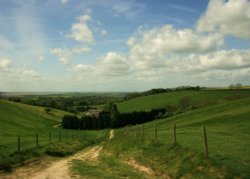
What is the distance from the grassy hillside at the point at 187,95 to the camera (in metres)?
115

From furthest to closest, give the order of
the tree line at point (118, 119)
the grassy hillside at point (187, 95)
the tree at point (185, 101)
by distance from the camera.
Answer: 1. the tree line at point (118, 119)
2. the tree at point (185, 101)
3. the grassy hillside at point (187, 95)

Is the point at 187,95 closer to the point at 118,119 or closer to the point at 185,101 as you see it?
the point at 185,101

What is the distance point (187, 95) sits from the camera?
435 ft

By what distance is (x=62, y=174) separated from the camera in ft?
64.5

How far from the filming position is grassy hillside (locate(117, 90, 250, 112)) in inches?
4532

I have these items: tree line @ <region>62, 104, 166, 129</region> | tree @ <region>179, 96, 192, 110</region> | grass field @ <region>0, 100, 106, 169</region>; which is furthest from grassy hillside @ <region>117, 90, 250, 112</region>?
grass field @ <region>0, 100, 106, 169</region>

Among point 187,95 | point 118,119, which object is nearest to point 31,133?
point 118,119

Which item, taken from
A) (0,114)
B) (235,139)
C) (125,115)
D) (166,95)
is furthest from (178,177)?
(166,95)

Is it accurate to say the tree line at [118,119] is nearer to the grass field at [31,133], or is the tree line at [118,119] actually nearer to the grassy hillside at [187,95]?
the grassy hillside at [187,95]

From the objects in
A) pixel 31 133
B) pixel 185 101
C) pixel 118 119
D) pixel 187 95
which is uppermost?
pixel 187 95

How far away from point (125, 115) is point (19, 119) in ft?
148

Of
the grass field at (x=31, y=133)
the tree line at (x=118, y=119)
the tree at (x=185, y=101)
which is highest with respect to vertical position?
the tree at (x=185, y=101)

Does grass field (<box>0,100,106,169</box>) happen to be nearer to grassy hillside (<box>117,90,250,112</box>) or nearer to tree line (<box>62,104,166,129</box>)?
tree line (<box>62,104,166,129</box>)

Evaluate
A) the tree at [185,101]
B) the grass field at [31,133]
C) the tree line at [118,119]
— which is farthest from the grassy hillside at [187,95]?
the grass field at [31,133]
